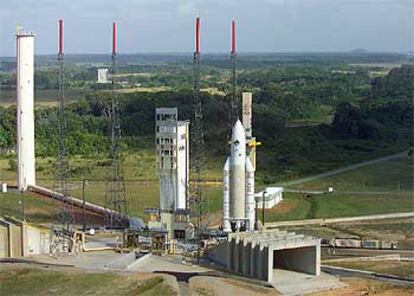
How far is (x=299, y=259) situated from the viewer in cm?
4091

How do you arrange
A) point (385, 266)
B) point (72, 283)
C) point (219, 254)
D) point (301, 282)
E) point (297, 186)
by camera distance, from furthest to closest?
1. point (297, 186)
2. point (219, 254)
3. point (385, 266)
4. point (301, 282)
5. point (72, 283)

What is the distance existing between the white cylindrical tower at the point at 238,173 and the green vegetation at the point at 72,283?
10.6m

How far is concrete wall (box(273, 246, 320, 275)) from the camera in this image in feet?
131

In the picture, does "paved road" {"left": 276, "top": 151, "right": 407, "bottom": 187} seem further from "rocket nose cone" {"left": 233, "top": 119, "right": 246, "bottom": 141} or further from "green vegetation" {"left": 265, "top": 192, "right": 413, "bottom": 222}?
"rocket nose cone" {"left": 233, "top": 119, "right": 246, "bottom": 141}

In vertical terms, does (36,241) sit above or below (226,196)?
below

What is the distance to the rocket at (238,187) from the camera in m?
47.0

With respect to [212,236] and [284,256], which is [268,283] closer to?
[284,256]

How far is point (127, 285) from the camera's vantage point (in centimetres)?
3725

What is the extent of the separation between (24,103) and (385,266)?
32355 mm

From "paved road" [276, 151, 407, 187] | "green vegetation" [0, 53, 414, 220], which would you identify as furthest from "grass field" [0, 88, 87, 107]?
"paved road" [276, 151, 407, 187]

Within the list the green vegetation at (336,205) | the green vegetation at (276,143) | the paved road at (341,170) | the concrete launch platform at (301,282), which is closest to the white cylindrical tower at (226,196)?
the concrete launch platform at (301,282)

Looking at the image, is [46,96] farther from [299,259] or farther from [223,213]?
[299,259]

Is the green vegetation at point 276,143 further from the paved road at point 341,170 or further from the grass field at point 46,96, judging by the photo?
the grass field at point 46,96

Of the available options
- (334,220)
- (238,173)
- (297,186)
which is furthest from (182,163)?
(297,186)
